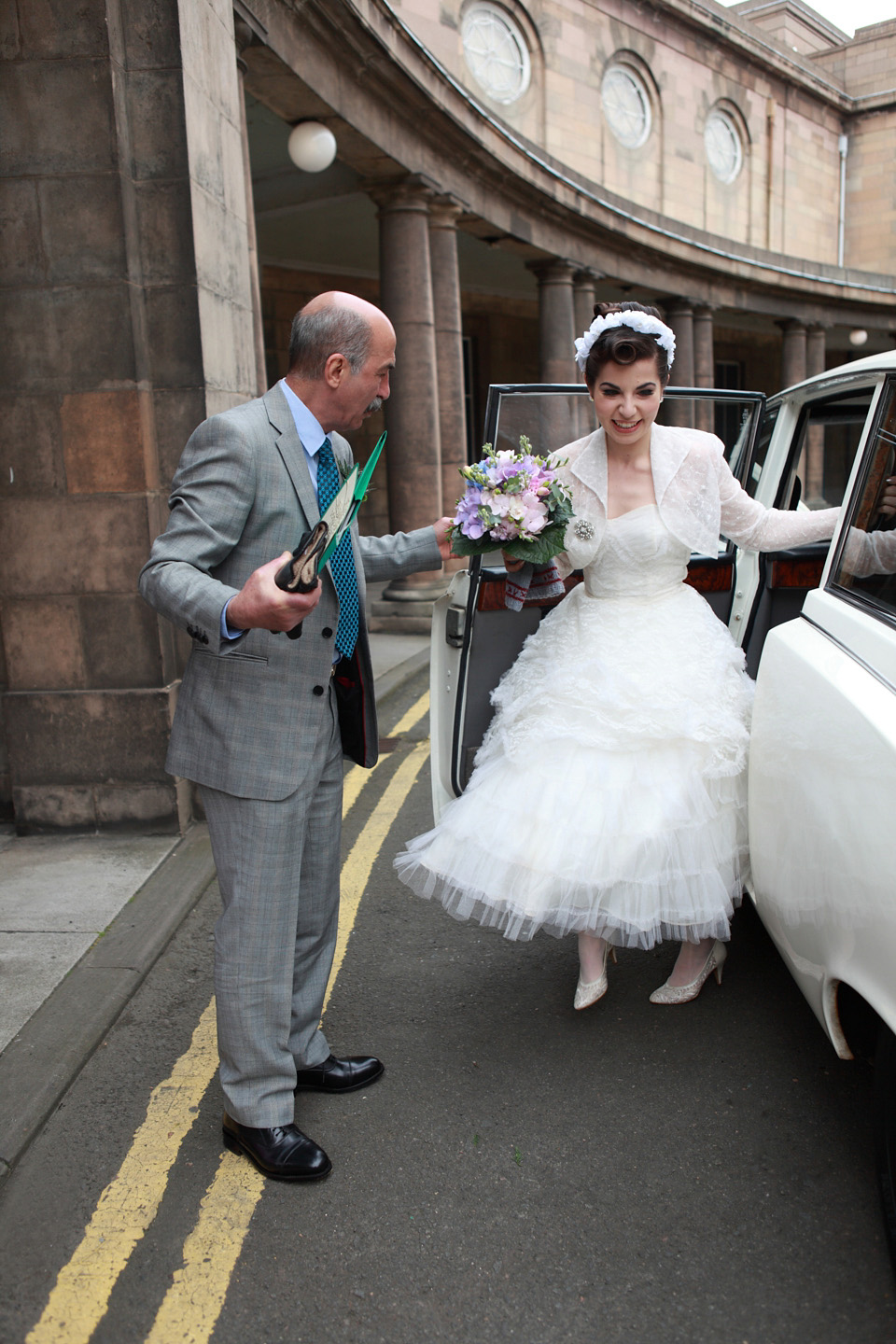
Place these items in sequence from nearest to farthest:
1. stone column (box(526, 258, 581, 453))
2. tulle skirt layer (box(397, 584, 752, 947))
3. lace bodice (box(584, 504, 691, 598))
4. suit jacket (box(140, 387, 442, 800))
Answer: suit jacket (box(140, 387, 442, 800)) < tulle skirt layer (box(397, 584, 752, 947)) < lace bodice (box(584, 504, 691, 598)) < stone column (box(526, 258, 581, 453))

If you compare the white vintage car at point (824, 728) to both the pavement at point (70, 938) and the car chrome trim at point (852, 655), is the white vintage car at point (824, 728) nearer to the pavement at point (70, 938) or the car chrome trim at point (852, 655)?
the car chrome trim at point (852, 655)

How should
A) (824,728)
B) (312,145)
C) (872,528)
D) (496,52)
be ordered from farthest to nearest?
(496,52), (312,145), (872,528), (824,728)

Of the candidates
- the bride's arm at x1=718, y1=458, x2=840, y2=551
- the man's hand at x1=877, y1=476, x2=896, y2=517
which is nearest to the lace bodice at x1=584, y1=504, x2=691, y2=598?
the bride's arm at x1=718, y1=458, x2=840, y2=551

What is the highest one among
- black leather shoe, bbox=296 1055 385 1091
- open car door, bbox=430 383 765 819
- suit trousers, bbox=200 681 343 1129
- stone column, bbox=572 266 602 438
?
stone column, bbox=572 266 602 438

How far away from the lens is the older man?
95.6 inches

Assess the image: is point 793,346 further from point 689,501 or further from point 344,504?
point 344,504

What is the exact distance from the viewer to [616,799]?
9.68 feet

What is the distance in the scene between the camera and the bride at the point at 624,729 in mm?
2881

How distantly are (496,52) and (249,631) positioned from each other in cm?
1907

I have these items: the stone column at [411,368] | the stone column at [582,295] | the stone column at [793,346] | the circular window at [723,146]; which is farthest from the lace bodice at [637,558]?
the circular window at [723,146]

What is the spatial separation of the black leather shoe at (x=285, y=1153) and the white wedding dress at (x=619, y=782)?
2.45 ft

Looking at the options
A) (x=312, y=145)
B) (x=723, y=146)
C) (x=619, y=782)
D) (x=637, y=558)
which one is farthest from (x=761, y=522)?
(x=723, y=146)

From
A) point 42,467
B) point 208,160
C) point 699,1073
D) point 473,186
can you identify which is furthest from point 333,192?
point 699,1073

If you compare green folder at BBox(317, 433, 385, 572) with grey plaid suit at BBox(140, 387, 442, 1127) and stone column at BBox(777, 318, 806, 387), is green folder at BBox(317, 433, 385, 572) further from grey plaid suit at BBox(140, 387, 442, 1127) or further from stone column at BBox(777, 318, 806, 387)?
stone column at BBox(777, 318, 806, 387)
